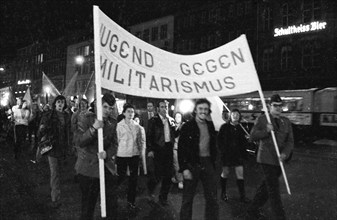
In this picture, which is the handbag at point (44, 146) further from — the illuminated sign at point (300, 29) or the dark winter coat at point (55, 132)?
the illuminated sign at point (300, 29)

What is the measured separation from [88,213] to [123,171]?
2.03 metres

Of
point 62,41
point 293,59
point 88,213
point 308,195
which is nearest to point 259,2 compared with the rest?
point 293,59

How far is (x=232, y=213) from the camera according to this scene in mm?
5977

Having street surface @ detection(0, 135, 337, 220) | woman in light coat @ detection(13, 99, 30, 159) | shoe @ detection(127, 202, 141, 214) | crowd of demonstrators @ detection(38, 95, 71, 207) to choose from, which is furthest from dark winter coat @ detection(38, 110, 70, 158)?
woman in light coat @ detection(13, 99, 30, 159)

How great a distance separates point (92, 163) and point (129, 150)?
1861mm

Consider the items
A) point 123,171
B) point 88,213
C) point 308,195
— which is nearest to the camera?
point 88,213

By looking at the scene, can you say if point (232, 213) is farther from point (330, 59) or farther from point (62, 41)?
point (62, 41)

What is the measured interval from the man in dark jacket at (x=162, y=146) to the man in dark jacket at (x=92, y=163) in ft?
7.00

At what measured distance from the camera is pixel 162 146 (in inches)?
267

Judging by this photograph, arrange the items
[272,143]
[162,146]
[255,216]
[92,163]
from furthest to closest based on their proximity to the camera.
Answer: [162,146] < [255,216] < [272,143] < [92,163]

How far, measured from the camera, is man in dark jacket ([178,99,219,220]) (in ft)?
15.9

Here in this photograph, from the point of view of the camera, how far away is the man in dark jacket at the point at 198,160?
4859 millimetres

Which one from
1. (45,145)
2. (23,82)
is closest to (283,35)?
(45,145)

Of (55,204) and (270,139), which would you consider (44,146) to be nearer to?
(55,204)
